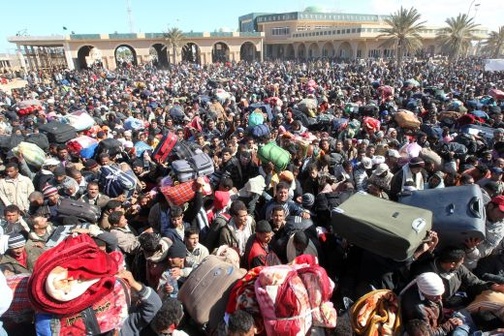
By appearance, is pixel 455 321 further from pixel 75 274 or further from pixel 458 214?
pixel 75 274

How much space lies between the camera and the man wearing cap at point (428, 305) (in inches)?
94.5

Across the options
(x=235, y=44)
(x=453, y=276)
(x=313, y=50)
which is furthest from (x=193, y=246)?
(x=313, y=50)

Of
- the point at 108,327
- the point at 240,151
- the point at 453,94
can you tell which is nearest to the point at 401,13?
the point at 453,94

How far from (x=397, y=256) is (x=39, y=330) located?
2.55 m

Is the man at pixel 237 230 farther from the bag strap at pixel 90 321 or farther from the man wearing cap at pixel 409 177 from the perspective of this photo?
the man wearing cap at pixel 409 177

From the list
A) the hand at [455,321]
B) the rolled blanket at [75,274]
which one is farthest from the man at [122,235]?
the hand at [455,321]

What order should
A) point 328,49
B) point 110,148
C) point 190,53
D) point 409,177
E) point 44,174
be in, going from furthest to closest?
point 190,53 → point 328,49 → point 110,148 → point 44,174 → point 409,177

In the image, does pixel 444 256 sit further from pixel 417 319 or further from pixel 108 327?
pixel 108 327

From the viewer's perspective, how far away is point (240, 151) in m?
5.73

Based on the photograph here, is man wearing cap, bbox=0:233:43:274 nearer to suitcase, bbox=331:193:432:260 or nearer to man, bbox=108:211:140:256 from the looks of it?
man, bbox=108:211:140:256

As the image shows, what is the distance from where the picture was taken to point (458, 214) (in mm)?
2932

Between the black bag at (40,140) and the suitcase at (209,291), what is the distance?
5.97m

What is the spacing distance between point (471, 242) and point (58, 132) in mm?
7843

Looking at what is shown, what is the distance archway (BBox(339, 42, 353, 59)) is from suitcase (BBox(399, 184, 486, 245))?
43.7 meters
